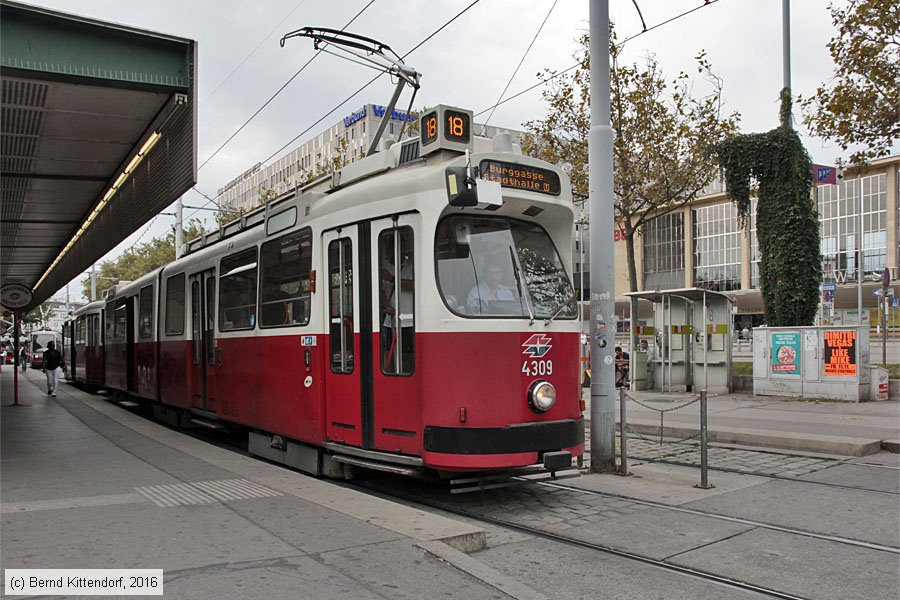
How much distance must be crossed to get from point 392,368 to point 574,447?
1923mm

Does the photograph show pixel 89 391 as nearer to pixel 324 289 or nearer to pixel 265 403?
pixel 265 403

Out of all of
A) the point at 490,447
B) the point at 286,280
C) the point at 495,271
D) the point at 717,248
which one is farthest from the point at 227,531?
the point at 717,248

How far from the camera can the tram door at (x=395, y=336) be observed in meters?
7.11

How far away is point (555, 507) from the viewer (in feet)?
24.7

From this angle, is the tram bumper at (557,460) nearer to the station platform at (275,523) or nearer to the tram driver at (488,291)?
the station platform at (275,523)

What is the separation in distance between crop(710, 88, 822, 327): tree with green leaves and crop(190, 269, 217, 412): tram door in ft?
48.1

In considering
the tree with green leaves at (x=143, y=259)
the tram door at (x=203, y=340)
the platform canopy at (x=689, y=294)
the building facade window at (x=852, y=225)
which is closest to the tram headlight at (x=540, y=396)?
the tram door at (x=203, y=340)

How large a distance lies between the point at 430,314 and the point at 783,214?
15902mm

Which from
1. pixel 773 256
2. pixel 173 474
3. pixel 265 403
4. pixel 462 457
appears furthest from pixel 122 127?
pixel 773 256

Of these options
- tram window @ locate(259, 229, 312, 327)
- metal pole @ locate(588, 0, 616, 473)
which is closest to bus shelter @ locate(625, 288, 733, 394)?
metal pole @ locate(588, 0, 616, 473)

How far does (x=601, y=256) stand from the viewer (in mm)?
9508

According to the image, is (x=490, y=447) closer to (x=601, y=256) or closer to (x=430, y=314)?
(x=430, y=314)

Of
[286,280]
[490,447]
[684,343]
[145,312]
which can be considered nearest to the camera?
[490,447]

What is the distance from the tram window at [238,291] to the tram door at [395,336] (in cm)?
306
